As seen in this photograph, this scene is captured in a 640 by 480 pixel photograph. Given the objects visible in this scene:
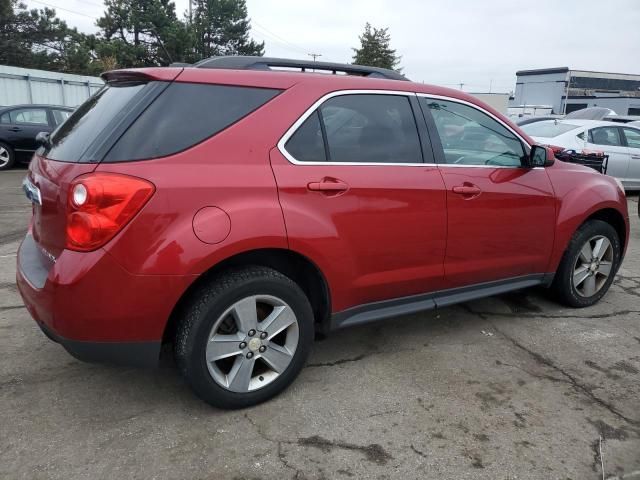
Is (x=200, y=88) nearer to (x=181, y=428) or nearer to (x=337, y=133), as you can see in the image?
(x=337, y=133)

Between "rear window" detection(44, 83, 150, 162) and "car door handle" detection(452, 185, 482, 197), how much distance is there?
188 centimetres

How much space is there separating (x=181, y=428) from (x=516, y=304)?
2.99 meters

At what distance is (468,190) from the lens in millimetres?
3338

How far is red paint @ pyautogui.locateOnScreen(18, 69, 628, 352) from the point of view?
2330 millimetres

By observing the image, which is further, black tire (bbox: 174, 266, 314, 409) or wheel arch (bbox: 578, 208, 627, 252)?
wheel arch (bbox: 578, 208, 627, 252)

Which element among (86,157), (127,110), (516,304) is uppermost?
(127,110)

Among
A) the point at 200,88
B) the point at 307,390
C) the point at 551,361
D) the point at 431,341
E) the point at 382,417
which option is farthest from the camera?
the point at 431,341

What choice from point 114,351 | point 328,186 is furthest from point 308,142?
point 114,351

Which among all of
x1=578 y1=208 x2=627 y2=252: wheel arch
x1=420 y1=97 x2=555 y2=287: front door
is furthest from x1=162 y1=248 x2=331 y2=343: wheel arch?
x1=578 y1=208 x2=627 y2=252: wheel arch

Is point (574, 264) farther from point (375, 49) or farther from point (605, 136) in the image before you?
point (375, 49)

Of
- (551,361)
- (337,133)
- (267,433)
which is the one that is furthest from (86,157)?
(551,361)

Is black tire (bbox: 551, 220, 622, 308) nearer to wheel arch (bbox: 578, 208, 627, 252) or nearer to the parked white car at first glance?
wheel arch (bbox: 578, 208, 627, 252)

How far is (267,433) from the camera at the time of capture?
8.52ft

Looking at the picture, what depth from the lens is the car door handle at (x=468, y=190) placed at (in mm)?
3287
